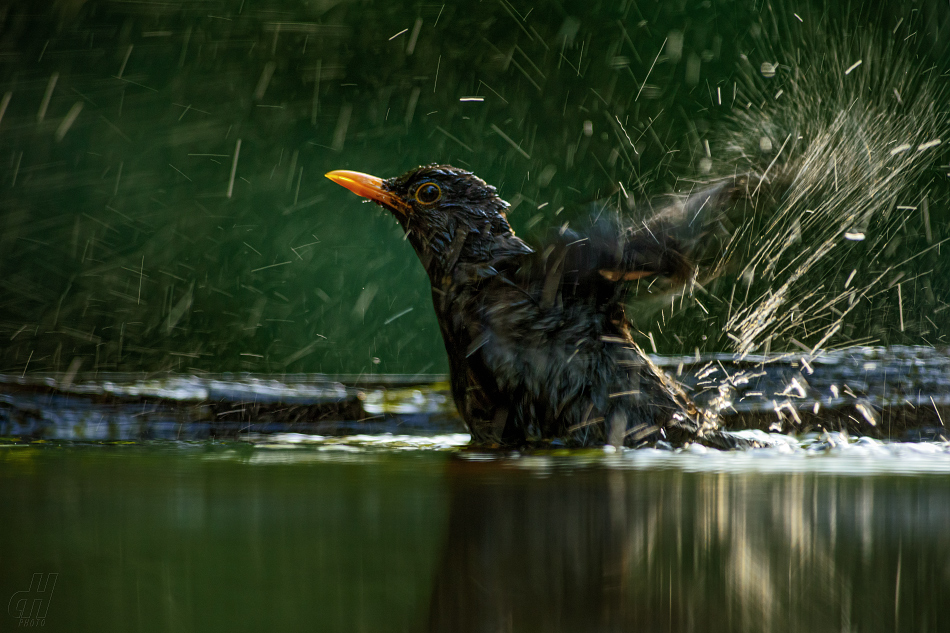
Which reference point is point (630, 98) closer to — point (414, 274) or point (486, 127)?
point (486, 127)

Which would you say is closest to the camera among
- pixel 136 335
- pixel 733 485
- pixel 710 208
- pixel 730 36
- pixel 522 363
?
pixel 733 485

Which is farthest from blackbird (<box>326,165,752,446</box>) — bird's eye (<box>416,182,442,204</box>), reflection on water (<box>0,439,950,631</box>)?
reflection on water (<box>0,439,950,631</box>)

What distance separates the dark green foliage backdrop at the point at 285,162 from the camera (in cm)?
533

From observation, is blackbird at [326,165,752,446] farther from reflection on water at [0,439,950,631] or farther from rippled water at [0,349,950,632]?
reflection on water at [0,439,950,631]

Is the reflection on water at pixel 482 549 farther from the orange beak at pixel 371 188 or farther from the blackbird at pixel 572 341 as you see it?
the orange beak at pixel 371 188

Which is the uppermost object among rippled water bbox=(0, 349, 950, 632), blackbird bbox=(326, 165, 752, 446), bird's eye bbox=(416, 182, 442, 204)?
bird's eye bbox=(416, 182, 442, 204)

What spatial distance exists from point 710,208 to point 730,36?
329 cm

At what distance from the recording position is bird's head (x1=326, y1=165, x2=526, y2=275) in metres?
2.73

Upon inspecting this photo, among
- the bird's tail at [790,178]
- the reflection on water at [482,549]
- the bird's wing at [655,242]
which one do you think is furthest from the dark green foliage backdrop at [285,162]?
the reflection on water at [482,549]

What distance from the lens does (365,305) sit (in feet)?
17.6

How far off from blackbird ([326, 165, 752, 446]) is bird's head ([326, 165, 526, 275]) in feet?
0.33

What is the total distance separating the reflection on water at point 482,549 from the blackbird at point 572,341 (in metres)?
0.66

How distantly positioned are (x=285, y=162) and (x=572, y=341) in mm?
3543

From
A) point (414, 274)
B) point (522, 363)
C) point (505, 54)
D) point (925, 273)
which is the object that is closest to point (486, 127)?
point (505, 54)
